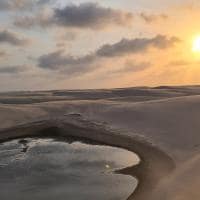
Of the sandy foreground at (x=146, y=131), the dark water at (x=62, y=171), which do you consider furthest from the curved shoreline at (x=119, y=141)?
the dark water at (x=62, y=171)

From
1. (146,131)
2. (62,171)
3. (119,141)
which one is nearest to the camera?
(62,171)

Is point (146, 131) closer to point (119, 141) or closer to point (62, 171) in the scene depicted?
point (119, 141)

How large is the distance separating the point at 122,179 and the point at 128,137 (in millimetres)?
13707

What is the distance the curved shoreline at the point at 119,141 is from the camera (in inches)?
1038

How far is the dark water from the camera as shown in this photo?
23.9 meters

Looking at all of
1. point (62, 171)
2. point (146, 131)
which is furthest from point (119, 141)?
point (62, 171)

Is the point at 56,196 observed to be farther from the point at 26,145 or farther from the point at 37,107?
the point at 37,107

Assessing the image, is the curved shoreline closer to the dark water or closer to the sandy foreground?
the sandy foreground

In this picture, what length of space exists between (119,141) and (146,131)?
15.3ft

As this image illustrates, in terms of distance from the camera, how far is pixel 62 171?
28906mm

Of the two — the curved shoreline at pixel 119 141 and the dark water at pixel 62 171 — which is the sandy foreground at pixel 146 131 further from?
the dark water at pixel 62 171

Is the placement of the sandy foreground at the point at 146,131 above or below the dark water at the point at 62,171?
above

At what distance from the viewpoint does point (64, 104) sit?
211 ft

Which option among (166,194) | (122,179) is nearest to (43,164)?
(122,179)
